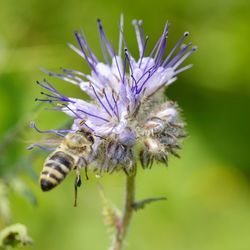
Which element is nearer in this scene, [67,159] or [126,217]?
[67,159]

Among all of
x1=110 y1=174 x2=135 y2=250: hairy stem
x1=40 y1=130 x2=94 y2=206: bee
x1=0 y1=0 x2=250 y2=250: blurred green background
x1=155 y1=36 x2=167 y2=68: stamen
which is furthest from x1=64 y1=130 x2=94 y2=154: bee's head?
x1=0 y1=0 x2=250 y2=250: blurred green background

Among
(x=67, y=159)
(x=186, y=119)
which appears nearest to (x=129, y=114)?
(x=67, y=159)

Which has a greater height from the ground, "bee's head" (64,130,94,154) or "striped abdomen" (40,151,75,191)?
"bee's head" (64,130,94,154)

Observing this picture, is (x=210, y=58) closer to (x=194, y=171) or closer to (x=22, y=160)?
(x=194, y=171)

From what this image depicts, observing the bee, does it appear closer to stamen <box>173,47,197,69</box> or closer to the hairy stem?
the hairy stem

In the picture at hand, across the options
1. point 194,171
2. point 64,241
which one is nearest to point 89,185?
point 64,241

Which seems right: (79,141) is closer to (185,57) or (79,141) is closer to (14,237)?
(14,237)

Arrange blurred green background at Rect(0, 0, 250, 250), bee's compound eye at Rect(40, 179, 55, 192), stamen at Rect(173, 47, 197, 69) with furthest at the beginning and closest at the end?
blurred green background at Rect(0, 0, 250, 250), stamen at Rect(173, 47, 197, 69), bee's compound eye at Rect(40, 179, 55, 192)
